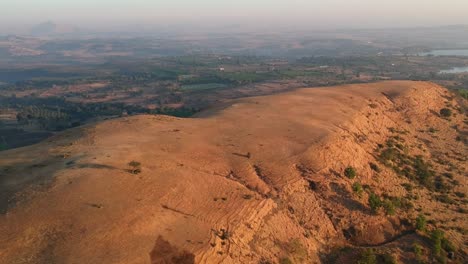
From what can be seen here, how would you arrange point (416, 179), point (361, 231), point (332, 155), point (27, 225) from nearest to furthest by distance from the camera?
point (27, 225), point (361, 231), point (332, 155), point (416, 179)

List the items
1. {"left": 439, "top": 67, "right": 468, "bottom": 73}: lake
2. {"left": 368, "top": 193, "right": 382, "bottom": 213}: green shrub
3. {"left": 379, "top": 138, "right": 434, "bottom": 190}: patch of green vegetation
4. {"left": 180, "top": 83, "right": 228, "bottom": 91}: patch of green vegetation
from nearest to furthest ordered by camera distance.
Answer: {"left": 368, "top": 193, "right": 382, "bottom": 213}: green shrub → {"left": 379, "top": 138, "right": 434, "bottom": 190}: patch of green vegetation → {"left": 180, "top": 83, "right": 228, "bottom": 91}: patch of green vegetation → {"left": 439, "top": 67, "right": 468, "bottom": 73}: lake

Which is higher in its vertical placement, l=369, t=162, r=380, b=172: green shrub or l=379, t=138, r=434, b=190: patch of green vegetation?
l=369, t=162, r=380, b=172: green shrub

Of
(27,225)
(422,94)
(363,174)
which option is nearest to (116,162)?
(27,225)

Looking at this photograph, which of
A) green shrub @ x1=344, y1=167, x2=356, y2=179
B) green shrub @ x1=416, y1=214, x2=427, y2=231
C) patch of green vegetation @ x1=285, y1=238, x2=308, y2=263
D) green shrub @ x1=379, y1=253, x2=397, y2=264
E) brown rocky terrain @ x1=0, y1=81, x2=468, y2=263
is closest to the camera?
brown rocky terrain @ x1=0, y1=81, x2=468, y2=263

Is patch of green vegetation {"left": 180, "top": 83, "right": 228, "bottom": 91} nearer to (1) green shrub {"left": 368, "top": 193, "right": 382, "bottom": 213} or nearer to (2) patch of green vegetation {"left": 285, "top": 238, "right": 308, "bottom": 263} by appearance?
(1) green shrub {"left": 368, "top": 193, "right": 382, "bottom": 213}

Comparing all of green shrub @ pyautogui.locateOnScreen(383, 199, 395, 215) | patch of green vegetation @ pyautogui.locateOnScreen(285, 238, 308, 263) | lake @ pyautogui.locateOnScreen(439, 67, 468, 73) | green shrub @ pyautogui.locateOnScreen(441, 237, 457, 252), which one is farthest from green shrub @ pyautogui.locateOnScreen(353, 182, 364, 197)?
lake @ pyautogui.locateOnScreen(439, 67, 468, 73)

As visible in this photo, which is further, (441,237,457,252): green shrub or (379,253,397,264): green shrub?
(441,237,457,252): green shrub

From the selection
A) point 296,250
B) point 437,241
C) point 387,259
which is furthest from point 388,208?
point 296,250

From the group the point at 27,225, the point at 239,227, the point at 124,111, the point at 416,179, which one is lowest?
the point at 124,111

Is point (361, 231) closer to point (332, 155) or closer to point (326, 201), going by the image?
point (326, 201)
